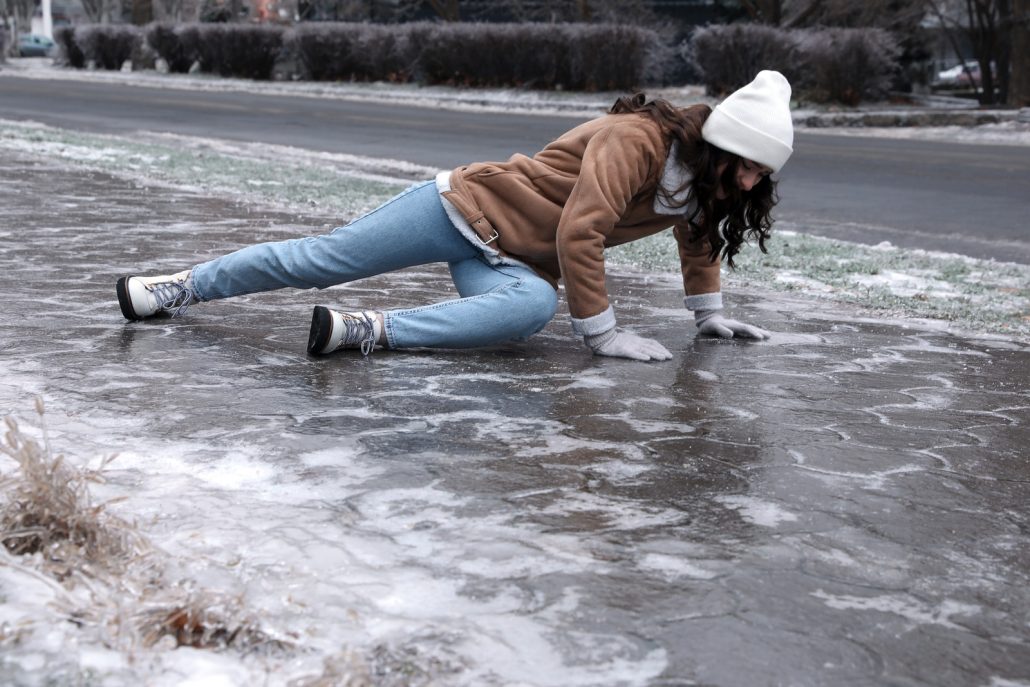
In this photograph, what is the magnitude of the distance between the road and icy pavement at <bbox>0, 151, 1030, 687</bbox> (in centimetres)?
497

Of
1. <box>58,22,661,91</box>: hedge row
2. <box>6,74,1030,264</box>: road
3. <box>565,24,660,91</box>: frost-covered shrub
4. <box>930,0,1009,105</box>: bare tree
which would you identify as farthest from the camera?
<box>58,22,661,91</box>: hedge row

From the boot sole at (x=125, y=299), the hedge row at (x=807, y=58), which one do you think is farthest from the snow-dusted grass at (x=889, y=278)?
the hedge row at (x=807, y=58)

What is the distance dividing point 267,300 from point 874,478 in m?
2.87

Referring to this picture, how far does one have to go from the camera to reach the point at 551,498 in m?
3.03

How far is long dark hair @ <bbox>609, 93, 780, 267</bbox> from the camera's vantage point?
4320 mm

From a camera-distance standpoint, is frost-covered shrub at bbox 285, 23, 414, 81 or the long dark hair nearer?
the long dark hair

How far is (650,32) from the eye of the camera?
90.5 feet

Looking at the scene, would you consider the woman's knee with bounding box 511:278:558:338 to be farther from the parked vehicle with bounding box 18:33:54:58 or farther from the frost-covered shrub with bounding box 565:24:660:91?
the parked vehicle with bounding box 18:33:54:58

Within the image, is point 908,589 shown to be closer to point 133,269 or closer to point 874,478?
point 874,478

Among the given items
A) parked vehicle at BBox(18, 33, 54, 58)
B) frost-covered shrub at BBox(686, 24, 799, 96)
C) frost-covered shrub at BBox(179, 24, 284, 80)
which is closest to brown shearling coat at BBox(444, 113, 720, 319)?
frost-covered shrub at BBox(686, 24, 799, 96)

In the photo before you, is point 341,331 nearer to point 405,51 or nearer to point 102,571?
point 102,571

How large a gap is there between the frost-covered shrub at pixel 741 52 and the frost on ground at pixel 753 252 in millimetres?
12824

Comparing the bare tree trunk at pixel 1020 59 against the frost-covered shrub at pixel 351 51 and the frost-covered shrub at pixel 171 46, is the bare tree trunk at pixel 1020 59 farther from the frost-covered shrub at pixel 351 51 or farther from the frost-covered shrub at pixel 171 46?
the frost-covered shrub at pixel 171 46

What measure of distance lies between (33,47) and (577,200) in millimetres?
54591
